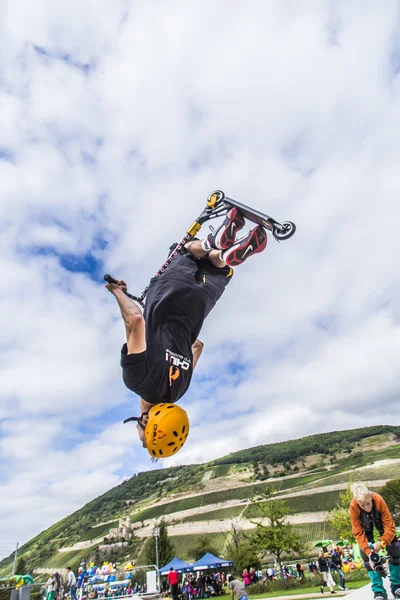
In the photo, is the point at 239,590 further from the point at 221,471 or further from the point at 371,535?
the point at 221,471

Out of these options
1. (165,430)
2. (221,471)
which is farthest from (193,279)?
(221,471)

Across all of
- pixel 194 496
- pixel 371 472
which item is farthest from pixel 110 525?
pixel 371 472

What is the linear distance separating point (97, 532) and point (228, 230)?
113267 millimetres

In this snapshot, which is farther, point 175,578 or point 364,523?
point 175,578

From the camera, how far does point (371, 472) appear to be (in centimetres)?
7975

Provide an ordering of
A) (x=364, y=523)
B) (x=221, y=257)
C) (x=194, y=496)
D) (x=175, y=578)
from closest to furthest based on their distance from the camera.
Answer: (x=221, y=257) → (x=364, y=523) → (x=175, y=578) → (x=194, y=496)

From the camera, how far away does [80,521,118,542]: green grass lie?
315 ft

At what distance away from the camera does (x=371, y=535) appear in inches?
183

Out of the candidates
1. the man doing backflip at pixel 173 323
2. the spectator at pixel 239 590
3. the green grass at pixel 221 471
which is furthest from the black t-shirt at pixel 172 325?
the green grass at pixel 221 471

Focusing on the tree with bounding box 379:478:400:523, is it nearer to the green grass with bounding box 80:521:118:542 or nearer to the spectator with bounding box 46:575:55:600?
the spectator with bounding box 46:575:55:600

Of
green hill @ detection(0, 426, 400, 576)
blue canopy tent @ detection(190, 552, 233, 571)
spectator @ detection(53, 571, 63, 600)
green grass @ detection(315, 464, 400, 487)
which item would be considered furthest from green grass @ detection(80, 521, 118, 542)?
spectator @ detection(53, 571, 63, 600)

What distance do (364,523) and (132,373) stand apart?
3099 millimetres

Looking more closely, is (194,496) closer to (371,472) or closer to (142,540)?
(142,540)

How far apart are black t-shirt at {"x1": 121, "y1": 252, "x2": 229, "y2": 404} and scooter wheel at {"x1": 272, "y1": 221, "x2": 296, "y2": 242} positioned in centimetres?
103
